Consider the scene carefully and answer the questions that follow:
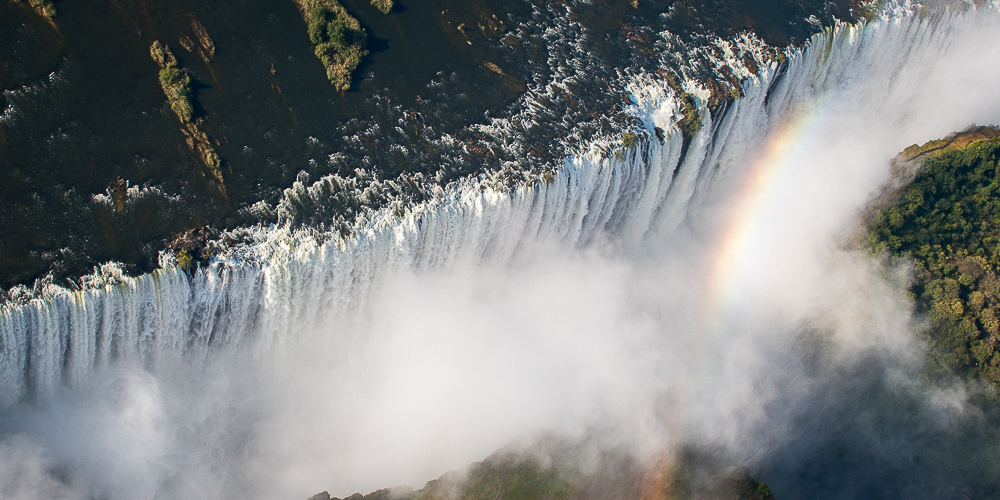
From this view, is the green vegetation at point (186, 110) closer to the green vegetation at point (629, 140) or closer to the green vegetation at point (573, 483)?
the green vegetation at point (573, 483)

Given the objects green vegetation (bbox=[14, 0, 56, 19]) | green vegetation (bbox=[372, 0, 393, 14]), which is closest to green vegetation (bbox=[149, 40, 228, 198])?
green vegetation (bbox=[14, 0, 56, 19])

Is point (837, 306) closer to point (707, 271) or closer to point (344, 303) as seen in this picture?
point (707, 271)

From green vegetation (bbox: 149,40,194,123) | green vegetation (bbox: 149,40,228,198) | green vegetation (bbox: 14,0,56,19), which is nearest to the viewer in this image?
green vegetation (bbox: 14,0,56,19)

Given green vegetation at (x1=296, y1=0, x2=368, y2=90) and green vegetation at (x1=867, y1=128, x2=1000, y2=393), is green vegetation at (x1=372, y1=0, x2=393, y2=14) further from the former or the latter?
green vegetation at (x1=867, y1=128, x2=1000, y2=393)

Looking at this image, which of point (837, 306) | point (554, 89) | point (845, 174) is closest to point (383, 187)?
point (554, 89)

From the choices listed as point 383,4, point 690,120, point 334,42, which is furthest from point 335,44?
point 690,120

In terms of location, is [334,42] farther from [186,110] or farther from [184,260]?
[184,260]
